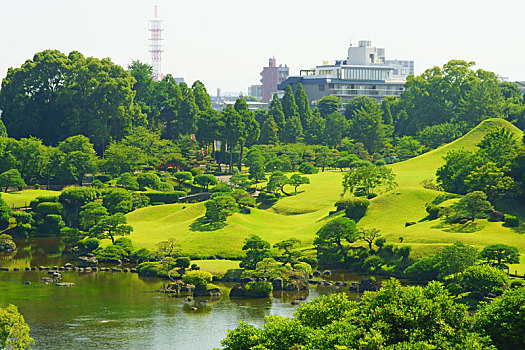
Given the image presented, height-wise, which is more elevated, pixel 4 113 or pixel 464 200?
pixel 4 113

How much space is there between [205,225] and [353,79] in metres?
113

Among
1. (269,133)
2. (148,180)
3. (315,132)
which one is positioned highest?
(315,132)

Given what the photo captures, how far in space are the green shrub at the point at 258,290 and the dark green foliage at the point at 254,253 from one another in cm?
445

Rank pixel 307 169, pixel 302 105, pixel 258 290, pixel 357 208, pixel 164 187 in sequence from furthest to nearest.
→ pixel 302 105 < pixel 307 169 < pixel 164 187 < pixel 357 208 < pixel 258 290

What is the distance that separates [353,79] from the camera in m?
180

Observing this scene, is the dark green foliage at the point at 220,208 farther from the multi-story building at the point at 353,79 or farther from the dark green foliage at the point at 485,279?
the multi-story building at the point at 353,79

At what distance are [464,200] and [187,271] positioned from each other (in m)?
26.9

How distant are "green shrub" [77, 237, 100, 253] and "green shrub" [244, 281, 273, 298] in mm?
20756

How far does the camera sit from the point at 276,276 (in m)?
58.1

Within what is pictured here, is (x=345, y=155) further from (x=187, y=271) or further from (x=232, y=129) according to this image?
(x=187, y=271)

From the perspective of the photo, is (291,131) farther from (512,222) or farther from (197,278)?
(197,278)

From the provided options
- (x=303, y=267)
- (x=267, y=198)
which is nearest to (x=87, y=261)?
(x=303, y=267)

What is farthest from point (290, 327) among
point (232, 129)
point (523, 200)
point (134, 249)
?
point (232, 129)

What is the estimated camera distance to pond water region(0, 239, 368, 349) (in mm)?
44125
